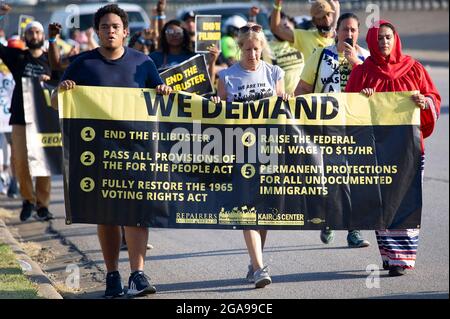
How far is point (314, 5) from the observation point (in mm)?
10250

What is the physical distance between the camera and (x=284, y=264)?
955 centimetres

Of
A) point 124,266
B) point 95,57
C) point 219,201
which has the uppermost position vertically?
point 95,57

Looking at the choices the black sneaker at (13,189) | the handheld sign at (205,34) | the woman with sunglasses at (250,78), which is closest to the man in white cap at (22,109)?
the handheld sign at (205,34)

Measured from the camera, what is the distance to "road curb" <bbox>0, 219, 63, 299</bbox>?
321 inches

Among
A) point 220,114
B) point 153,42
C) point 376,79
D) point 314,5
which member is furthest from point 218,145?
point 153,42

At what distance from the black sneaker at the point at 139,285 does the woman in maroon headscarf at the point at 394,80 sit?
1829 millimetres

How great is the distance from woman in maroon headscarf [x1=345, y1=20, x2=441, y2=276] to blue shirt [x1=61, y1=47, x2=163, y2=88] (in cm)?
167

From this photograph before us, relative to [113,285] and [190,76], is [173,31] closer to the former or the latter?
[190,76]

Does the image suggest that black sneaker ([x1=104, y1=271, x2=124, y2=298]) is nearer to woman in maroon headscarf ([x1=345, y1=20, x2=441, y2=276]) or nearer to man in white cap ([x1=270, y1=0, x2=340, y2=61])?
woman in maroon headscarf ([x1=345, y1=20, x2=441, y2=276])

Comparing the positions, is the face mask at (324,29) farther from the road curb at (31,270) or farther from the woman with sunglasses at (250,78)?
the road curb at (31,270)

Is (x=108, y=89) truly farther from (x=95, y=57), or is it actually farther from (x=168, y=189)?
(x=168, y=189)

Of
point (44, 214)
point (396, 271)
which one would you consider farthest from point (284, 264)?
point (44, 214)

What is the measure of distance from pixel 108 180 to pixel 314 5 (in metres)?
3.10

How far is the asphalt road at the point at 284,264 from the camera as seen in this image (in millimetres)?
8406
